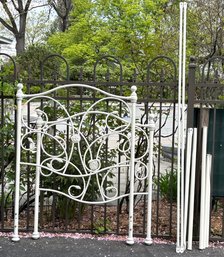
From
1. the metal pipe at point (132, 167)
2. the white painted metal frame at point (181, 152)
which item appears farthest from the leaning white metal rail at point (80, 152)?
the white painted metal frame at point (181, 152)

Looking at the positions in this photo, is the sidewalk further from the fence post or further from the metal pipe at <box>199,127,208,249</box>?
the fence post

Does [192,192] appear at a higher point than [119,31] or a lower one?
lower

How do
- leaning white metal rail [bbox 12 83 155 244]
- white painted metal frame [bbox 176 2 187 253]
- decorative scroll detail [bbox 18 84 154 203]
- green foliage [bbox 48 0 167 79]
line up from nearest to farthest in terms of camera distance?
white painted metal frame [bbox 176 2 187 253] < leaning white metal rail [bbox 12 83 155 244] < decorative scroll detail [bbox 18 84 154 203] < green foliage [bbox 48 0 167 79]

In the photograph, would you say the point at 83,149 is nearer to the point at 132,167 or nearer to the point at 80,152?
the point at 80,152

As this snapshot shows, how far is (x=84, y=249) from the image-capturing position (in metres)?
3.99

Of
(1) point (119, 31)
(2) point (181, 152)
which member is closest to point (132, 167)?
(2) point (181, 152)

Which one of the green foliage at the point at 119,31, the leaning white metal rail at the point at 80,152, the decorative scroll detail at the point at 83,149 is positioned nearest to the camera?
the leaning white metal rail at the point at 80,152

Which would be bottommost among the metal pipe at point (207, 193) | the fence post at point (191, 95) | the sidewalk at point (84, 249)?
the sidewalk at point (84, 249)

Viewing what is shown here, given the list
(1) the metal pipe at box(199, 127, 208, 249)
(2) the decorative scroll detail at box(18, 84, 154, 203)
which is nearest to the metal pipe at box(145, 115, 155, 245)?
(2) the decorative scroll detail at box(18, 84, 154, 203)

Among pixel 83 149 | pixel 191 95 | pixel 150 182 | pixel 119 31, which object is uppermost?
pixel 119 31

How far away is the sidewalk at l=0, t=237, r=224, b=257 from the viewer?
3.86 m

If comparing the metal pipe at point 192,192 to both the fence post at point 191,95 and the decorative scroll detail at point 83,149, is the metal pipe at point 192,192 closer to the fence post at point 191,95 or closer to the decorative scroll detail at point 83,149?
the fence post at point 191,95

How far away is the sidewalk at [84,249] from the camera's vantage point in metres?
3.86

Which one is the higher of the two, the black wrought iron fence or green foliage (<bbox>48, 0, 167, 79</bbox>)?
green foliage (<bbox>48, 0, 167, 79</bbox>)
